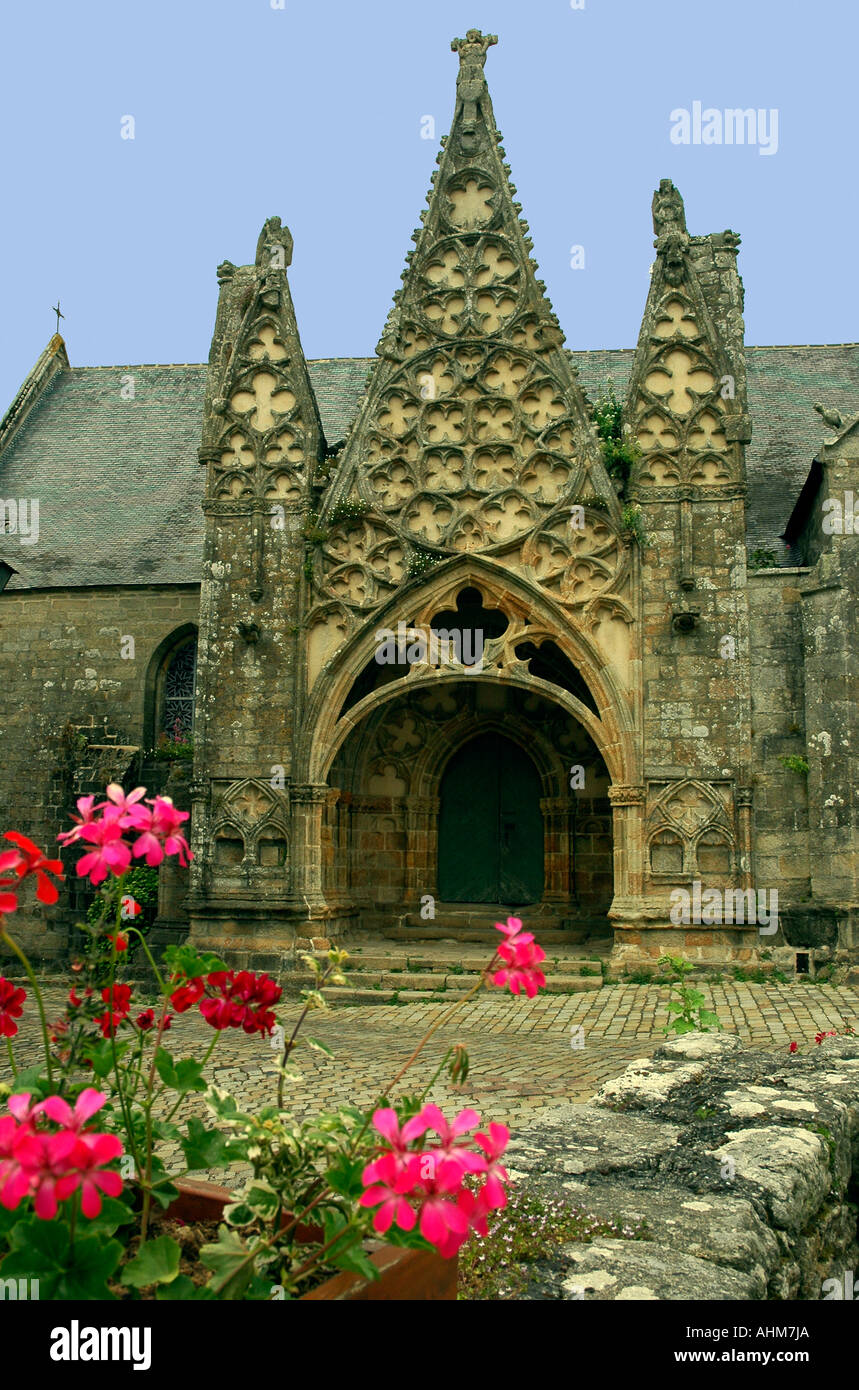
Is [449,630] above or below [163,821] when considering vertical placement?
above

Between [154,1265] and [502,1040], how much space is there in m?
7.56

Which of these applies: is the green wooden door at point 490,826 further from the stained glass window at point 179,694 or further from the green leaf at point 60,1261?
the green leaf at point 60,1261

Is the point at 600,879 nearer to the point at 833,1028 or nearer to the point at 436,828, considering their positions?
the point at 436,828

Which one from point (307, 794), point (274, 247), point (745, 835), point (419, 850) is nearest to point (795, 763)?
point (745, 835)

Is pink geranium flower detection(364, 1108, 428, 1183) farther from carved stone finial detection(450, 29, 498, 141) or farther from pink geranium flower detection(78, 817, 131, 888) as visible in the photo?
carved stone finial detection(450, 29, 498, 141)

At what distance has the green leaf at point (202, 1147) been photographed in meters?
2.25

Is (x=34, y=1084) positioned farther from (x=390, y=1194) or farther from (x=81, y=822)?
(x=390, y=1194)

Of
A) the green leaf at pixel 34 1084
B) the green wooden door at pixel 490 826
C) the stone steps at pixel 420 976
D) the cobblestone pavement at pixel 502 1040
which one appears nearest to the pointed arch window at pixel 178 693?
the green wooden door at pixel 490 826

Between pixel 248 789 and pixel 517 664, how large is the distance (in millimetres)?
3513

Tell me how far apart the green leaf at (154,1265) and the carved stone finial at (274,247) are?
13.8 m

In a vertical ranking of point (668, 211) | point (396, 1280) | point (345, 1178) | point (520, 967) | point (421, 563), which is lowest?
point (396, 1280)

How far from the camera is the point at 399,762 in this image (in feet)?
49.3

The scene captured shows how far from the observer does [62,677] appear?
16109 mm

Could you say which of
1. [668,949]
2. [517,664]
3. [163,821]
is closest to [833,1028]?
[668,949]
